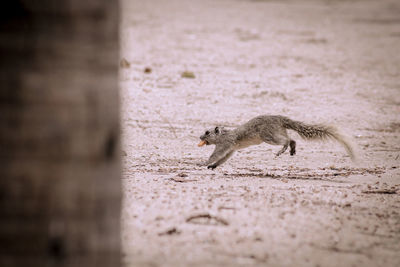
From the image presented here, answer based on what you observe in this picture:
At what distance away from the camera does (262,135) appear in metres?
6.36

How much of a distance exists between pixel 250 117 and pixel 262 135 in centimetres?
217

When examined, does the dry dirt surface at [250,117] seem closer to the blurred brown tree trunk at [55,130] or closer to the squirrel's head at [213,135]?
the squirrel's head at [213,135]

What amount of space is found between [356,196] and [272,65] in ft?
23.7

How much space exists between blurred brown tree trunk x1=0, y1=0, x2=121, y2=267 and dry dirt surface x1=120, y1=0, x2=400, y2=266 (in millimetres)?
1222

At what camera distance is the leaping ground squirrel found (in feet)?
20.3

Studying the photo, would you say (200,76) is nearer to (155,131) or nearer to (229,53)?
(229,53)

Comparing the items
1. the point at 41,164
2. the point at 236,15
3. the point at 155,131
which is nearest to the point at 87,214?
the point at 41,164

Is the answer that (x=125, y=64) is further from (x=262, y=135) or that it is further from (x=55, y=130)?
(x=55, y=130)

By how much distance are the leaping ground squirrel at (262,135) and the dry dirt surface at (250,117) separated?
224mm

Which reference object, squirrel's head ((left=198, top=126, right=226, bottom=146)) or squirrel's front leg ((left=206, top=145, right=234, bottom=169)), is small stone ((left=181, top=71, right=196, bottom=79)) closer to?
squirrel's head ((left=198, top=126, right=226, bottom=146))

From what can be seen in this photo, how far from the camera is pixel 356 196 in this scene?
439 centimetres

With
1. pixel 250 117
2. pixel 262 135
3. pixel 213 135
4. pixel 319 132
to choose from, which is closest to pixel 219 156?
pixel 213 135

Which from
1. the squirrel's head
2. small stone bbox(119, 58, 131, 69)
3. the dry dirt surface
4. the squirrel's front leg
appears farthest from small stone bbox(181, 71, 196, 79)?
the squirrel's front leg

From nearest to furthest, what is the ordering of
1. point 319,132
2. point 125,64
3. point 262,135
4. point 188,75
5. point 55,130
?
point 55,130, point 319,132, point 262,135, point 188,75, point 125,64
